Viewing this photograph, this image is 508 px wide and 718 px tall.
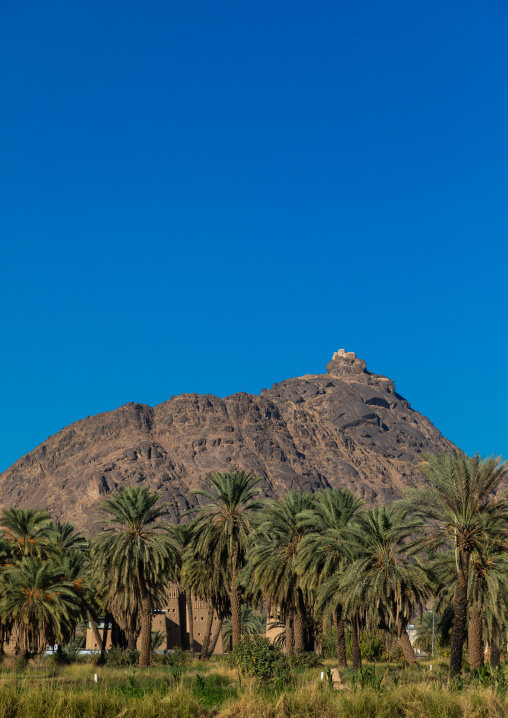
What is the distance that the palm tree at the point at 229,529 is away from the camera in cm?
4456

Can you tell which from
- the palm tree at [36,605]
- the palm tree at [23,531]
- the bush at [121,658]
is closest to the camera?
the palm tree at [36,605]

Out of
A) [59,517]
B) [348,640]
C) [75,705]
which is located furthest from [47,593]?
[59,517]

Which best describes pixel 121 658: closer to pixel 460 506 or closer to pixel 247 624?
pixel 460 506

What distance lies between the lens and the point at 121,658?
47656 millimetres

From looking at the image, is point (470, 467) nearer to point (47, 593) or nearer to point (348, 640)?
point (47, 593)

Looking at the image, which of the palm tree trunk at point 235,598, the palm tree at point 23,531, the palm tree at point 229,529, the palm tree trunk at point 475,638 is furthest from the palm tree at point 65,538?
the palm tree trunk at point 475,638

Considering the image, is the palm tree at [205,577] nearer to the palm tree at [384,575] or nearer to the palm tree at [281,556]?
the palm tree at [281,556]

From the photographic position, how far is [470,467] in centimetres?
2780

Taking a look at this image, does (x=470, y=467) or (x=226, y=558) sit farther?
(x=226, y=558)

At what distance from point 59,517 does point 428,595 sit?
158 meters

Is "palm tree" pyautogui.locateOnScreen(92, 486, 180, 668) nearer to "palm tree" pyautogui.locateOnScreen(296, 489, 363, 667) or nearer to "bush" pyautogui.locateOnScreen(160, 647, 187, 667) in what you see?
"bush" pyautogui.locateOnScreen(160, 647, 187, 667)

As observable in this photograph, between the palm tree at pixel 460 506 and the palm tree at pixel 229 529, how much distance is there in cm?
1831

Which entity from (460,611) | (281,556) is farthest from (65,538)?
(460,611)

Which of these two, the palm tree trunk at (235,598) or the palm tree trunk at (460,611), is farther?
the palm tree trunk at (235,598)
